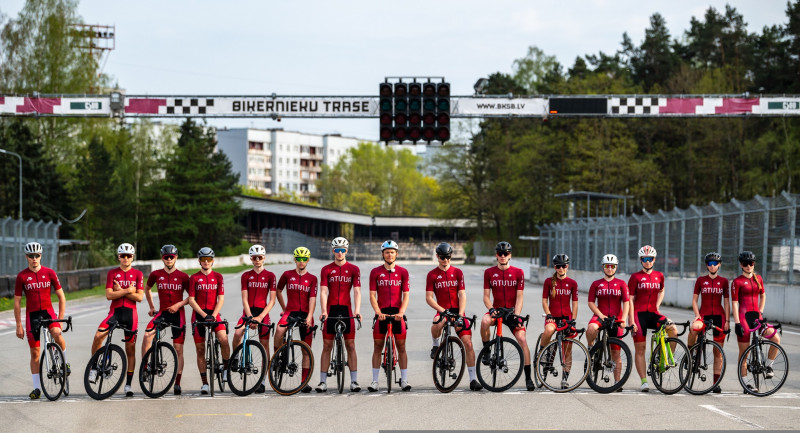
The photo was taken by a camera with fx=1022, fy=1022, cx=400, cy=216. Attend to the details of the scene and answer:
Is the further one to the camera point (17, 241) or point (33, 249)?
point (17, 241)

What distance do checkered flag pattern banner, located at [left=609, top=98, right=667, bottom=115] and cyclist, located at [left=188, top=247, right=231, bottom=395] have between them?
17646 mm

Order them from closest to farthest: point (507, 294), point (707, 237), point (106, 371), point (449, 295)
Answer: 1. point (106, 371)
2. point (449, 295)
3. point (507, 294)
4. point (707, 237)

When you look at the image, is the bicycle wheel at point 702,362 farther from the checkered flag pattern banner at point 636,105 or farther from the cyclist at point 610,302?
the checkered flag pattern banner at point 636,105

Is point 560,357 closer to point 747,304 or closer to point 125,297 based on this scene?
point 747,304

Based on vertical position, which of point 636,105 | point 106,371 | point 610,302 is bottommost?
point 106,371

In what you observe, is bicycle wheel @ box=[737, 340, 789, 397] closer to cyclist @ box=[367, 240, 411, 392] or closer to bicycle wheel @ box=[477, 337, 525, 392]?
bicycle wheel @ box=[477, 337, 525, 392]

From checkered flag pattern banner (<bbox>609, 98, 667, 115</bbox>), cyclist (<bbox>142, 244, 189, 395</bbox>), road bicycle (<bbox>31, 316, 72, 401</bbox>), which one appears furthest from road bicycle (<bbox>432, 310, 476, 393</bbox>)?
checkered flag pattern banner (<bbox>609, 98, 667, 115</bbox>)

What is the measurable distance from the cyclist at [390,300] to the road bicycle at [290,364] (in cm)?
74

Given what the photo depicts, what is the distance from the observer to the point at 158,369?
1095cm

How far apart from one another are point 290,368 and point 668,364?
4.11 meters

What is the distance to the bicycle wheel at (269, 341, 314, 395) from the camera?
36.3 ft

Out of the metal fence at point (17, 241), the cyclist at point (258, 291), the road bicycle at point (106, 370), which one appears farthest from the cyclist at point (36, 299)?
the metal fence at point (17, 241)

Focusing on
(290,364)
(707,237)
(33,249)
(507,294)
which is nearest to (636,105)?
(707,237)

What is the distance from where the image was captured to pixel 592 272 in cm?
3706
